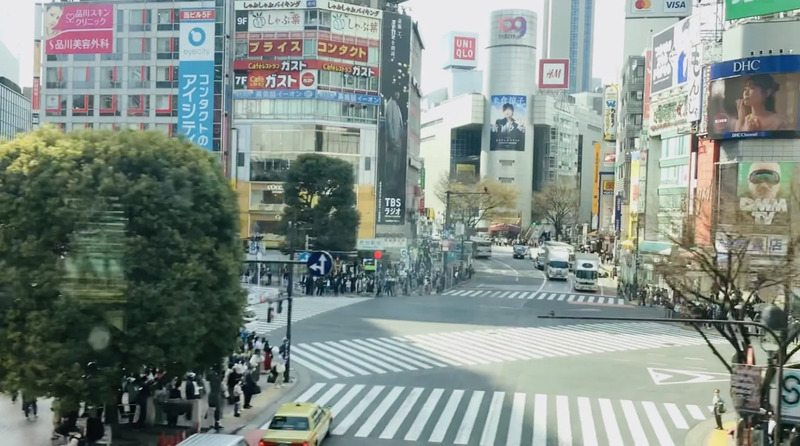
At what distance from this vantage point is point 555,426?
19250mm

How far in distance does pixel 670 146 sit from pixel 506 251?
50395 millimetres

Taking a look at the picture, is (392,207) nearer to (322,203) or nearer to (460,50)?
(322,203)

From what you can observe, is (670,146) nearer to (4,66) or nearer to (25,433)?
(25,433)

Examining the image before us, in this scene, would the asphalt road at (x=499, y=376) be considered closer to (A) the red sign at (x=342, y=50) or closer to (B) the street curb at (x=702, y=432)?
(B) the street curb at (x=702, y=432)

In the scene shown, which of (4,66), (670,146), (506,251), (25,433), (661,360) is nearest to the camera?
(25,433)

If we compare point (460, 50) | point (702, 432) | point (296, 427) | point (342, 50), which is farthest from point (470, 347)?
point (460, 50)

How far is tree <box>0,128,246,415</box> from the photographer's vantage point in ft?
49.2

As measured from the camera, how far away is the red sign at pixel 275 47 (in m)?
61.3

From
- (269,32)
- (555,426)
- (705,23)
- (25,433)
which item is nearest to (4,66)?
(269,32)

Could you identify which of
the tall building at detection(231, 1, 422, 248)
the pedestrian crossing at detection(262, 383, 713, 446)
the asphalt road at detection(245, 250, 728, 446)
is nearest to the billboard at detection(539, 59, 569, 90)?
the tall building at detection(231, 1, 422, 248)

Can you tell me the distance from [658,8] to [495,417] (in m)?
72.6

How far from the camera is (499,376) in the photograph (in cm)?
2514

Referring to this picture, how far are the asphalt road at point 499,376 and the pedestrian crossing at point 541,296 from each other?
574 centimetres

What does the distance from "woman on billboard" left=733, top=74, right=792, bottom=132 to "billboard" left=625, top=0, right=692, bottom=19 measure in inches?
1735
